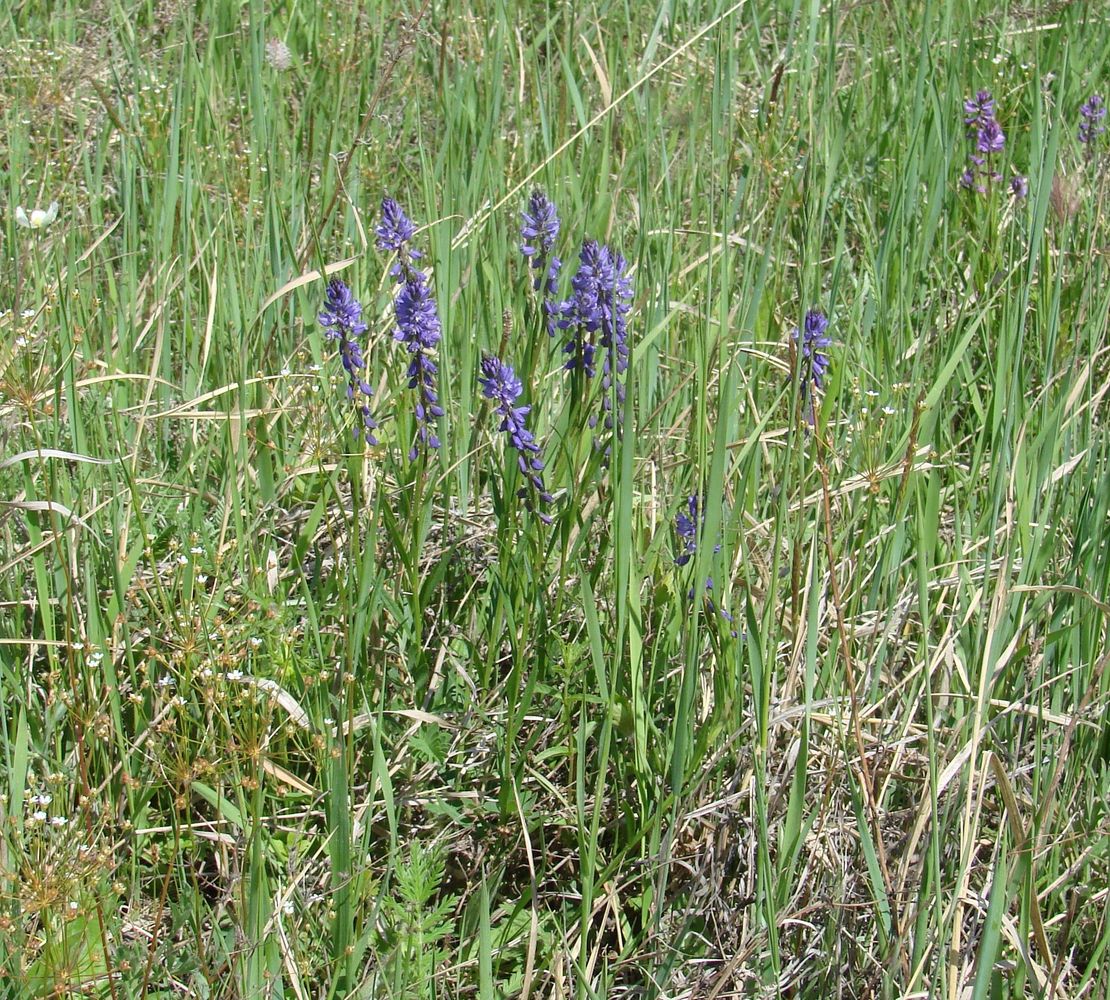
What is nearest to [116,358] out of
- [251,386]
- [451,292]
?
[251,386]

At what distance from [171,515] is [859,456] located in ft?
4.30

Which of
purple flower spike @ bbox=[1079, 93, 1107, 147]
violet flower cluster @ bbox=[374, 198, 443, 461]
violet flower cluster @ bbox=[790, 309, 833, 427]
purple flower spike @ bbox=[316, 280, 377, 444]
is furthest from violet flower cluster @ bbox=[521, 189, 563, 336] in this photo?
purple flower spike @ bbox=[1079, 93, 1107, 147]

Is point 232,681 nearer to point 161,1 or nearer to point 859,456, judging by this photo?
point 859,456

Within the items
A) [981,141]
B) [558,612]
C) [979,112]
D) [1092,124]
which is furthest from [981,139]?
[558,612]

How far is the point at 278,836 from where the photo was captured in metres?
1.79

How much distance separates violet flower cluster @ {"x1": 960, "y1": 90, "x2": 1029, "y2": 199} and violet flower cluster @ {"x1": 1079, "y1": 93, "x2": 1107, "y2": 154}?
21 centimetres

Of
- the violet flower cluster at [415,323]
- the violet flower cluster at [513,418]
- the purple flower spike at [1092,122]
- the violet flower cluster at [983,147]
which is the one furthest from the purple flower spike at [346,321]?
the purple flower spike at [1092,122]

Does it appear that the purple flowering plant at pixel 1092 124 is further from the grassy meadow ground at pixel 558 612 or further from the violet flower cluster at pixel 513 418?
the violet flower cluster at pixel 513 418

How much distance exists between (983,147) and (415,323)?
195cm

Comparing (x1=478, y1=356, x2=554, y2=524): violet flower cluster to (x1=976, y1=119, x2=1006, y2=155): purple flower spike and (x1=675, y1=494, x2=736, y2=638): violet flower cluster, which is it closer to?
(x1=675, y1=494, x2=736, y2=638): violet flower cluster

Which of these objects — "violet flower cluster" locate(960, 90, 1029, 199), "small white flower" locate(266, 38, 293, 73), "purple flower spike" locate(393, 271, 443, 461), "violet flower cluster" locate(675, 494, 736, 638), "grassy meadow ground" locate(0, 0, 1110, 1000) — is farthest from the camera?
"violet flower cluster" locate(960, 90, 1029, 199)

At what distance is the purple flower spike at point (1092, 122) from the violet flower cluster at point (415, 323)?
87.2 inches

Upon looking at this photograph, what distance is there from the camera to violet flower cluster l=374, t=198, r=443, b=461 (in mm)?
1975

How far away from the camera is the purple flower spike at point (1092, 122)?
133 inches
